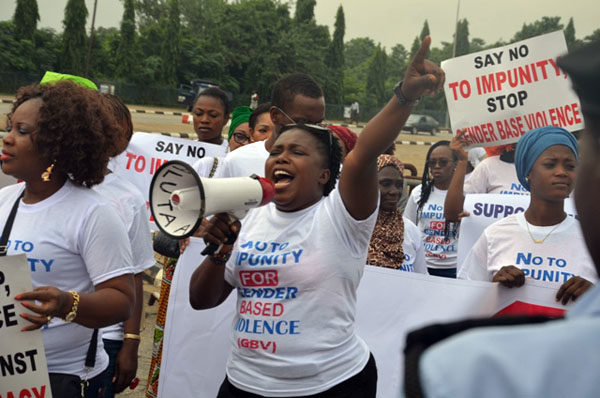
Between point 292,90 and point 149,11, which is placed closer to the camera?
point 292,90

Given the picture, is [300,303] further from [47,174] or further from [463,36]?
[463,36]

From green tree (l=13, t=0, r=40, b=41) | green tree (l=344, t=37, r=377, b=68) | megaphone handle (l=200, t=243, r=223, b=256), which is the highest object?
green tree (l=344, t=37, r=377, b=68)

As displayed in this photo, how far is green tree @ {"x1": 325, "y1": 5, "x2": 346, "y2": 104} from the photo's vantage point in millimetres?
61469

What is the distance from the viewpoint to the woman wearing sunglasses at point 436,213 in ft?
19.5

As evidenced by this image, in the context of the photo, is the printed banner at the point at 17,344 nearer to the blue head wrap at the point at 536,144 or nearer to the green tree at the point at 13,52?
the blue head wrap at the point at 536,144

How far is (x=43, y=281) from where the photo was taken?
8.69 ft

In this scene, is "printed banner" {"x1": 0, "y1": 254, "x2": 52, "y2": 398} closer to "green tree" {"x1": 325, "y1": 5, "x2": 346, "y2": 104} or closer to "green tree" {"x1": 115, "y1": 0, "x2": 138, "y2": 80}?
"green tree" {"x1": 115, "y1": 0, "x2": 138, "y2": 80}

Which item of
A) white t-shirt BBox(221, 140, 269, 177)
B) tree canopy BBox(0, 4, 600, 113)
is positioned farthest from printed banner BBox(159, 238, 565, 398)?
tree canopy BBox(0, 4, 600, 113)

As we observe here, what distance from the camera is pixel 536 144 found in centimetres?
388

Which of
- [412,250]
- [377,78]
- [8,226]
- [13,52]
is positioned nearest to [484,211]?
[412,250]

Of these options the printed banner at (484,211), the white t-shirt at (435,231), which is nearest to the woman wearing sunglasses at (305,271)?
the printed banner at (484,211)

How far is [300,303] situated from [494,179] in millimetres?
3694

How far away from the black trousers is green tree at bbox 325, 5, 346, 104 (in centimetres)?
5748

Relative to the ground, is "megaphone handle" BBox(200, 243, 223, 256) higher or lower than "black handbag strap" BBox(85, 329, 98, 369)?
higher
